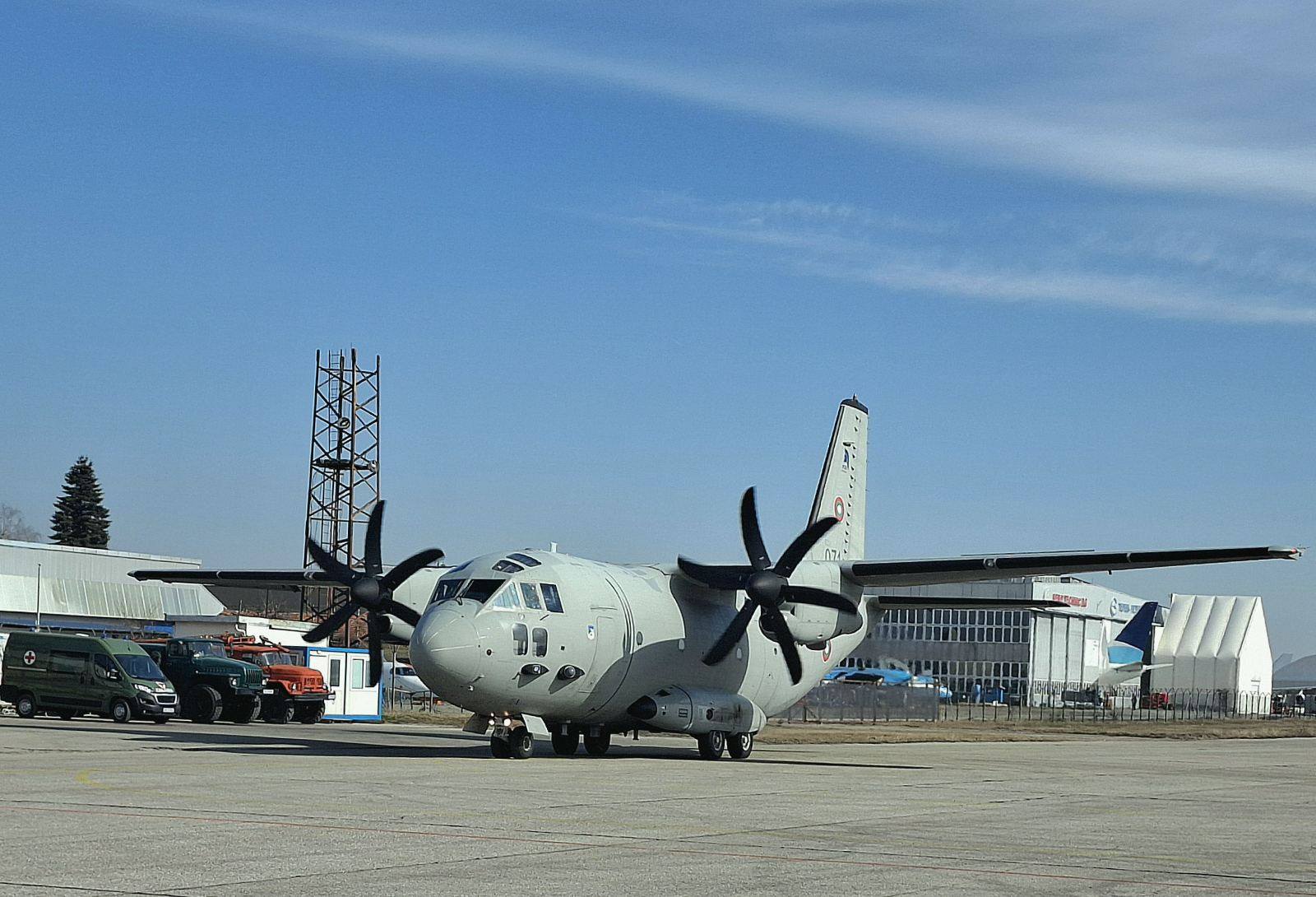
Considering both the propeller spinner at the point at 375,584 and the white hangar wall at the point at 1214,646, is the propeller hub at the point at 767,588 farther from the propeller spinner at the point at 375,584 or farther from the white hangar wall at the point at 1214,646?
the white hangar wall at the point at 1214,646

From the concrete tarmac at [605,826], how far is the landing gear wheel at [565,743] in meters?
2.17

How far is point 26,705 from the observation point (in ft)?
142

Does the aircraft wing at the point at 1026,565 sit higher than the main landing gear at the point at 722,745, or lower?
higher

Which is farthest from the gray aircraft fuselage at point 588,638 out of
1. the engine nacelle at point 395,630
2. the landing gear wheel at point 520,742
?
the engine nacelle at point 395,630

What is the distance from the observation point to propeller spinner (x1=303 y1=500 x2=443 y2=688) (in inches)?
1236

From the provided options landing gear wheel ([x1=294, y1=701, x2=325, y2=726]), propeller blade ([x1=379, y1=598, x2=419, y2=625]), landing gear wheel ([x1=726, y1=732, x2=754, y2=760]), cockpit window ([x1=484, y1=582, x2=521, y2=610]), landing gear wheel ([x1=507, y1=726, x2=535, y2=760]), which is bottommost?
landing gear wheel ([x1=294, y1=701, x2=325, y2=726])

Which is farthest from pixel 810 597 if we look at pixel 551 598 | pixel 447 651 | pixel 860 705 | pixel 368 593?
pixel 860 705

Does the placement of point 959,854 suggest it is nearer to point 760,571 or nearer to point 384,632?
point 760,571

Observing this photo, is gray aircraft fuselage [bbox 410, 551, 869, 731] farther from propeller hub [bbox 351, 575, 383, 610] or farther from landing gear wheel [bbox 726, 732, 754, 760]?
propeller hub [bbox 351, 575, 383, 610]

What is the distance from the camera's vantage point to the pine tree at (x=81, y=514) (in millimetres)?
143125

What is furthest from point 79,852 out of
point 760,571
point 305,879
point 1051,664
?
point 1051,664

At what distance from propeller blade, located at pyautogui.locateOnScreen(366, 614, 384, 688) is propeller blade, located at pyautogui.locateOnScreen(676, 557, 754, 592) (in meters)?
6.59

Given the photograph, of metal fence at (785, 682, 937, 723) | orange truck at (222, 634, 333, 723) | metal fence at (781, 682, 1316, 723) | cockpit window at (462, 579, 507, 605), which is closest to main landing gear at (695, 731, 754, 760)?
cockpit window at (462, 579, 507, 605)

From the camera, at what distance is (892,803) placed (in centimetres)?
1955
